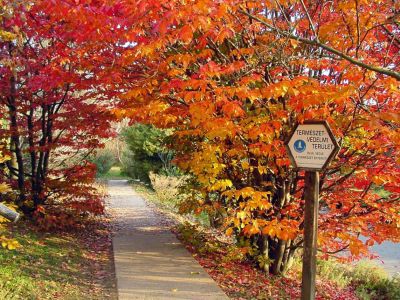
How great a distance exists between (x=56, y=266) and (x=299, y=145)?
4.31 metres

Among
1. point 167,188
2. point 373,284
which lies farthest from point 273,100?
point 167,188

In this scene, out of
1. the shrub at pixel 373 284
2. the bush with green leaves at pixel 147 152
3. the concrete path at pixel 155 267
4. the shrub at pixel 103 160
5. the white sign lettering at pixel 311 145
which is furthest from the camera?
the shrub at pixel 103 160

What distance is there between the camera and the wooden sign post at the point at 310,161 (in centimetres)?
379

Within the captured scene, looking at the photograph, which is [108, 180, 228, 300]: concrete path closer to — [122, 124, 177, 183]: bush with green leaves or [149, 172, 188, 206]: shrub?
[149, 172, 188, 206]: shrub

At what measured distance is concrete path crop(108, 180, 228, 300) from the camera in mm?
5406

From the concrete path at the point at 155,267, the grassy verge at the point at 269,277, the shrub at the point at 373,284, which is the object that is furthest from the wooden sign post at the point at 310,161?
the shrub at the point at 373,284

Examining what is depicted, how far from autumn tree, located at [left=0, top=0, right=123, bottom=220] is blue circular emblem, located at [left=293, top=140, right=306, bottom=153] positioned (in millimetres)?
2923

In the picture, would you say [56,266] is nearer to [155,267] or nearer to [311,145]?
→ [155,267]

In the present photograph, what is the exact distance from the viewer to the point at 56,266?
6.37m

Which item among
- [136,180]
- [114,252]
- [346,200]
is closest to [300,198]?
[346,200]

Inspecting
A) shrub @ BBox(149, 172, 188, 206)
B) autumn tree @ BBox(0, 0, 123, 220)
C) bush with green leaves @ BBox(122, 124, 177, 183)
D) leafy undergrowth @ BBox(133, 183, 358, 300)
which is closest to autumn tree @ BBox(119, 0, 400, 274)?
leafy undergrowth @ BBox(133, 183, 358, 300)

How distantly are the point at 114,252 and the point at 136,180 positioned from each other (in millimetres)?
18526

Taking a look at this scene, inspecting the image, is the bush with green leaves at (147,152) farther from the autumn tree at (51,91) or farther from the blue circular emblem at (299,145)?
the blue circular emblem at (299,145)

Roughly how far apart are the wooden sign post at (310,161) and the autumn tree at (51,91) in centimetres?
295
